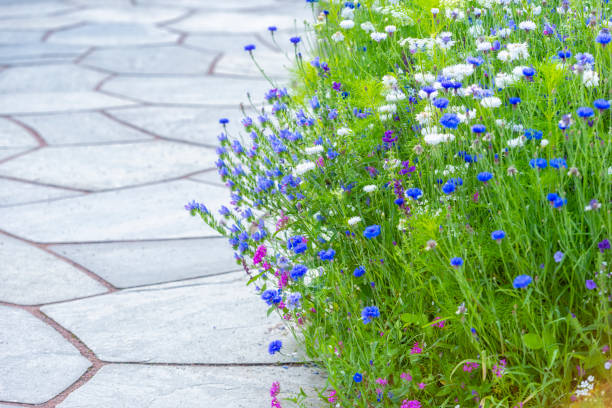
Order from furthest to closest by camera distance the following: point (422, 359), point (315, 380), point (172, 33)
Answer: point (172, 33)
point (315, 380)
point (422, 359)

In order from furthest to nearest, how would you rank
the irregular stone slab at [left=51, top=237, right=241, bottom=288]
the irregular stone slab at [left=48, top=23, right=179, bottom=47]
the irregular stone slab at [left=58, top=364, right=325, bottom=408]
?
the irregular stone slab at [left=48, top=23, right=179, bottom=47]
the irregular stone slab at [left=51, top=237, right=241, bottom=288]
the irregular stone slab at [left=58, top=364, right=325, bottom=408]

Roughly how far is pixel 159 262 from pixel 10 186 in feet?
3.95

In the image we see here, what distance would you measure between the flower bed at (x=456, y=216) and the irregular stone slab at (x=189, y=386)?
10 cm

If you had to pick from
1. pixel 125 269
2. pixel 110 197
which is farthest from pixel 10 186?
pixel 125 269

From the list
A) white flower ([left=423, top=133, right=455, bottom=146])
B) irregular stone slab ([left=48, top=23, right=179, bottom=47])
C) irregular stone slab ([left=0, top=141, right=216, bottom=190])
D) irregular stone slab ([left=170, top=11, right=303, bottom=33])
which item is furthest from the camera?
irregular stone slab ([left=170, top=11, right=303, bottom=33])

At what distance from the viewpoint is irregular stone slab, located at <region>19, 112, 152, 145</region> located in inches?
171

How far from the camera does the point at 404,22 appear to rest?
2535mm

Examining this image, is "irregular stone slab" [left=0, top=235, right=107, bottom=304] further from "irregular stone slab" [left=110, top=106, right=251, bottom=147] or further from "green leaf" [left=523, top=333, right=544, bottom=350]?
"green leaf" [left=523, top=333, right=544, bottom=350]

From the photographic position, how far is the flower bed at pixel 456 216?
164cm

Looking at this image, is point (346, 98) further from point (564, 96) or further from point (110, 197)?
point (110, 197)

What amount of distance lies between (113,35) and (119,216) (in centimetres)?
394

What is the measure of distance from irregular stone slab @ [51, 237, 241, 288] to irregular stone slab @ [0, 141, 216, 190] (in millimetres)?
705

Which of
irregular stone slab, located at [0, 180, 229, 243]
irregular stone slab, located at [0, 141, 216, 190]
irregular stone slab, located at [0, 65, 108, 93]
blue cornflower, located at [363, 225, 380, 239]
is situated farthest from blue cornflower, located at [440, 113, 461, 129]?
irregular stone slab, located at [0, 65, 108, 93]

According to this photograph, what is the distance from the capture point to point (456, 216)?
1807 mm
